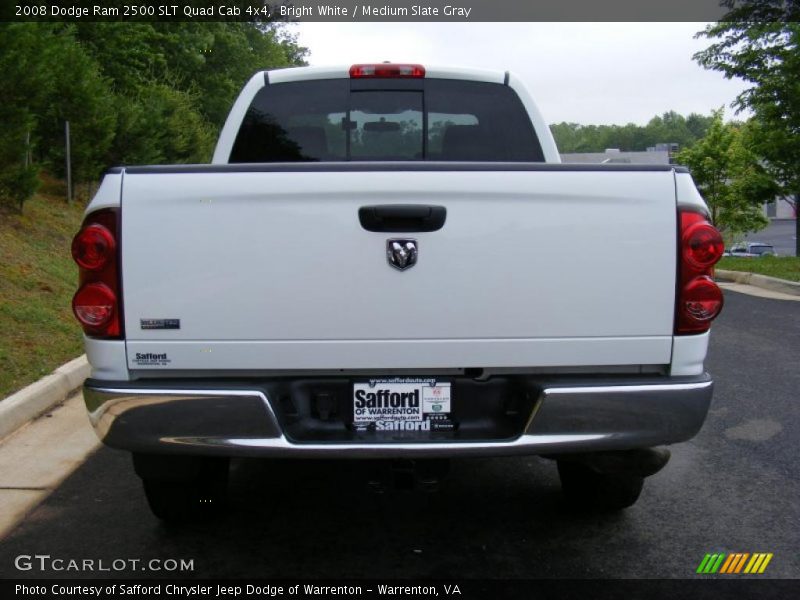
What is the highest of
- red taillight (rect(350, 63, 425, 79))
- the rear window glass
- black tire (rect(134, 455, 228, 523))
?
red taillight (rect(350, 63, 425, 79))

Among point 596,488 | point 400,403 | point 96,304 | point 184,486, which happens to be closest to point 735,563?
point 596,488

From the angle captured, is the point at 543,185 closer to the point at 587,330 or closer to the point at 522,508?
the point at 587,330

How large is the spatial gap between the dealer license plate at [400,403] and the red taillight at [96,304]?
891mm

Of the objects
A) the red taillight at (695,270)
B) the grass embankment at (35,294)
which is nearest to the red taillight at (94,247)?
the red taillight at (695,270)

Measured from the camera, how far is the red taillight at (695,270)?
2.93 m

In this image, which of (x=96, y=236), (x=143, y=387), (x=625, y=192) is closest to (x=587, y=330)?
(x=625, y=192)

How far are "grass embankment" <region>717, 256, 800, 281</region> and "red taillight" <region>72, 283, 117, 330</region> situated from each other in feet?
39.5

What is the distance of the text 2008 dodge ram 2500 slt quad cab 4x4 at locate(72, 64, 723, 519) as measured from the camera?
9.43 feet

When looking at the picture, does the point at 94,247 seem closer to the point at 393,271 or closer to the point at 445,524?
the point at 393,271

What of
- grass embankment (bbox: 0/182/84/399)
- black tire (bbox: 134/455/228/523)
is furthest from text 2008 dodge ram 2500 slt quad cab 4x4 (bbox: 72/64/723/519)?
grass embankment (bbox: 0/182/84/399)

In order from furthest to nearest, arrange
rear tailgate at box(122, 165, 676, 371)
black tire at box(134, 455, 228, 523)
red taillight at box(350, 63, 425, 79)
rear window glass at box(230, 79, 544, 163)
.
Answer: rear window glass at box(230, 79, 544, 163) < red taillight at box(350, 63, 425, 79) < black tire at box(134, 455, 228, 523) < rear tailgate at box(122, 165, 676, 371)

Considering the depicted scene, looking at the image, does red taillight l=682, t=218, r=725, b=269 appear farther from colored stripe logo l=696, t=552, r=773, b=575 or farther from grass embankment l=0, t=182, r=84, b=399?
grass embankment l=0, t=182, r=84, b=399

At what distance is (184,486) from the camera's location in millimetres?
A: 3631

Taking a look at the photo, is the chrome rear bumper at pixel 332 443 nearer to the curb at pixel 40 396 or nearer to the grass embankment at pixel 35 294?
the curb at pixel 40 396
